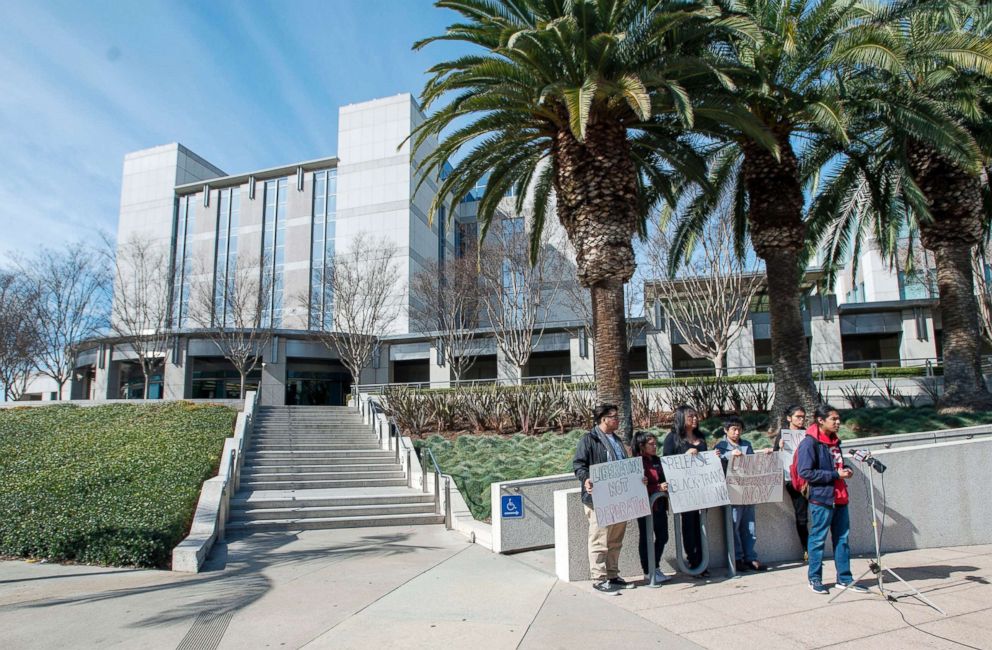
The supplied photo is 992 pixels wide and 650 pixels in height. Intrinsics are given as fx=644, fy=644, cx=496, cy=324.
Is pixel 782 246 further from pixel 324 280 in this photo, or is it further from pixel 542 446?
pixel 324 280

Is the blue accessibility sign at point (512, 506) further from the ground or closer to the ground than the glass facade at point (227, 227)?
closer to the ground

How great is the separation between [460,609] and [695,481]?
273cm

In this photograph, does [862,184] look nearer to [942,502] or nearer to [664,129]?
[664,129]

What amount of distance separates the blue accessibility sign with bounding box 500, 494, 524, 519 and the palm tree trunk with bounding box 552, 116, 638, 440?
3725 mm

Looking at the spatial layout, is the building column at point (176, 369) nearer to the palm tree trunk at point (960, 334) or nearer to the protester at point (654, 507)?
the protester at point (654, 507)

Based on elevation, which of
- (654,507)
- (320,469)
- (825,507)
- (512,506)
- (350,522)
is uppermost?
(825,507)

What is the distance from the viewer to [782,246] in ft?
43.1

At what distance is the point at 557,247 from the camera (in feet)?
107

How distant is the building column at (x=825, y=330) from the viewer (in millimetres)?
29297

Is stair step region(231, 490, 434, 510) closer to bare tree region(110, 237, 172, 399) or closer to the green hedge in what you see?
the green hedge

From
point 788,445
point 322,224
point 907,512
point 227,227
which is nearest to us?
point 788,445

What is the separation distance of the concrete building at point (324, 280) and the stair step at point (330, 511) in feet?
60.0

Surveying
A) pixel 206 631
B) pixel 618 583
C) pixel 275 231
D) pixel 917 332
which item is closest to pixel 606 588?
pixel 618 583

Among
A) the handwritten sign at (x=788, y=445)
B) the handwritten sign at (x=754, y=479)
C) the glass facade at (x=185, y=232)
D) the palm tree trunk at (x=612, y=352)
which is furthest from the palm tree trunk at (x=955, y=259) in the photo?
the glass facade at (x=185, y=232)
